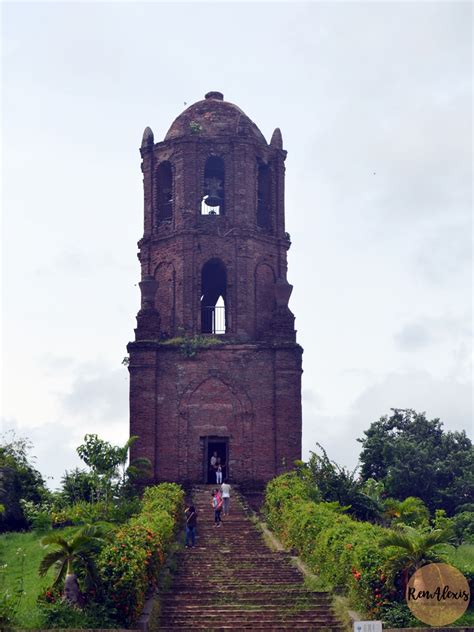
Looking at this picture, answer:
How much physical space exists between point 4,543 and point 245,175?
1399 cm

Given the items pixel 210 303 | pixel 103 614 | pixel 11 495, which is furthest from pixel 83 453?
pixel 103 614

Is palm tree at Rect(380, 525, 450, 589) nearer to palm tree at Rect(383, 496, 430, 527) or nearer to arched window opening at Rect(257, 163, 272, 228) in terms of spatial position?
palm tree at Rect(383, 496, 430, 527)

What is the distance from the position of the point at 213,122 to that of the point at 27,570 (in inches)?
685

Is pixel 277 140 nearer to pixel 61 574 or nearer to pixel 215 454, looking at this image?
pixel 215 454

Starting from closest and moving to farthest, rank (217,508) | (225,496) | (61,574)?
(61,574) → (217,508) → (225,496)

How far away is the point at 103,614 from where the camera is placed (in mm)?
20297

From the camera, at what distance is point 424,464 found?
38.2 meters

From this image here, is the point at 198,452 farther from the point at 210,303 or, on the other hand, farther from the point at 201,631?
the point at 201,631

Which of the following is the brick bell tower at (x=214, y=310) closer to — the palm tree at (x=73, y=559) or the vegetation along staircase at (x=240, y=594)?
the vegetation along staircase at (x=240, y=594)

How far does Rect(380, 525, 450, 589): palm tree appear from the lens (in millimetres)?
20719

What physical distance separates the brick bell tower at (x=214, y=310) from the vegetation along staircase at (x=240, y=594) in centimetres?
735

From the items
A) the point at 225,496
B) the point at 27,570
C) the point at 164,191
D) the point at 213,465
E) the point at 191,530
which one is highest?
the point at 164,191

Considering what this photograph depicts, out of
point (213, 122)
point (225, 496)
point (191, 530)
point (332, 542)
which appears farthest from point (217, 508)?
point (213, 122)

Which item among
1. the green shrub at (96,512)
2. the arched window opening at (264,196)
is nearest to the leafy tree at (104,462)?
the green shrub at (96,512)
